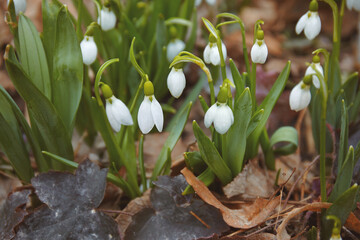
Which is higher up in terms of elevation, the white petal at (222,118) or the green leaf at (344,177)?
the white petal at (222,118)

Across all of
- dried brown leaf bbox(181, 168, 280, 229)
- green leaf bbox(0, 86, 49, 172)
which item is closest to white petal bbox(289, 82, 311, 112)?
dried brown leaf bbox(181, 168, 280, 229)

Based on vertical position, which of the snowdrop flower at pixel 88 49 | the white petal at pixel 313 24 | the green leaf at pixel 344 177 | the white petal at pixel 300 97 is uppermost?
the white petal at pixel 313 24

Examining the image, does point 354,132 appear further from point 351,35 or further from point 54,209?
point 351,35

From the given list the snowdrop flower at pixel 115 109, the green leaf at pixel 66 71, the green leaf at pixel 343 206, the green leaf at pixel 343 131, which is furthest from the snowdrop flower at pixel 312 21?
the green leaf at pixel 66 71

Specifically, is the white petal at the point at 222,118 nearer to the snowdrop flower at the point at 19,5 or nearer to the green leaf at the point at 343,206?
the green leaf at the point at 343,206

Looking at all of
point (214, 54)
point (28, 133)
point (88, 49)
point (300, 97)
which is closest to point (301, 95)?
point (300, 97)
